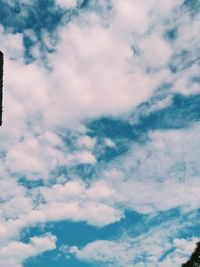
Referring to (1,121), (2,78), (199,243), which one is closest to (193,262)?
(199,243)

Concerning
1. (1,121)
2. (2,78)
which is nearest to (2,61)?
(2,78)

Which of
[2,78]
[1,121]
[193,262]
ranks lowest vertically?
[193,262]

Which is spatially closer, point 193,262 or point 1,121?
point 1,121

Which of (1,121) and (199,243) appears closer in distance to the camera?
(1,121)

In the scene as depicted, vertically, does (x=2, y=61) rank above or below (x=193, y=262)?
above

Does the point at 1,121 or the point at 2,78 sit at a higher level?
the point at 2,78

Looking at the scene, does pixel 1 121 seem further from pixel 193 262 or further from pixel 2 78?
pixel 193 262

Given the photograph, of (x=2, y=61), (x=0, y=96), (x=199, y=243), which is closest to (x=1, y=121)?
(x=0, y=96)

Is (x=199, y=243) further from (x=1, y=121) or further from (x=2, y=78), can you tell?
(x=2, y=78)

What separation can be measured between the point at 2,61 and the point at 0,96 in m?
4.81

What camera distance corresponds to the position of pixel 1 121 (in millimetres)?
43156

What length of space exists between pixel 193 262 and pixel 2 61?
46.2 m

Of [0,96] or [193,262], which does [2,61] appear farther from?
[193,262]

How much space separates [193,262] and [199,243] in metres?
3.55
